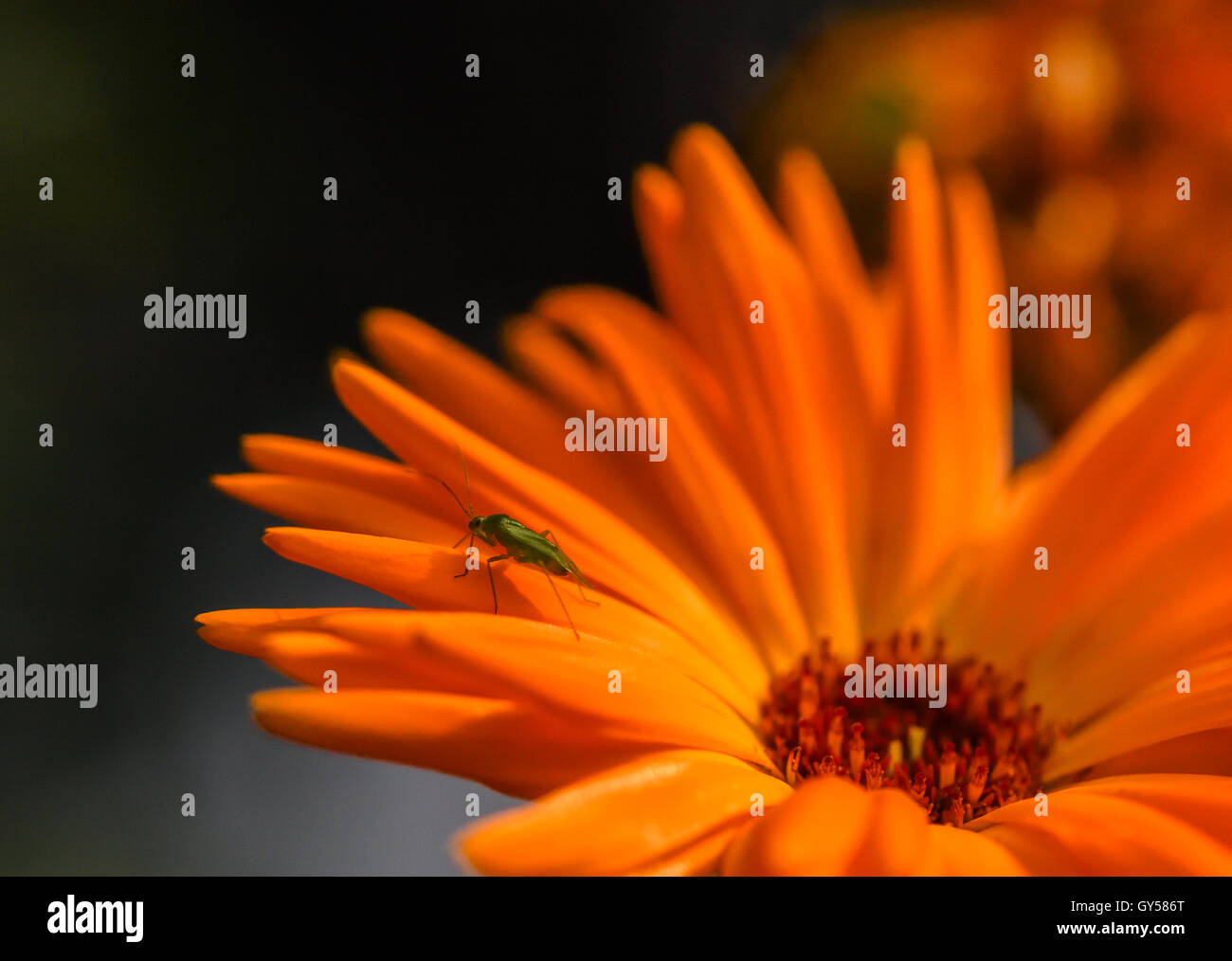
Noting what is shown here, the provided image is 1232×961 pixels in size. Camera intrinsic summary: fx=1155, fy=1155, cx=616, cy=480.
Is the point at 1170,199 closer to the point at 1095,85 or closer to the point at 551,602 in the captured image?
the point at 1095,85

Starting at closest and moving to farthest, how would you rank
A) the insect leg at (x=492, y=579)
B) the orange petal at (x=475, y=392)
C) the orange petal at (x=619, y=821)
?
the orange petal at (x=619, y=821) → the insect leg at (x=492, y=579) → the orange petal at (x=475, y=392)

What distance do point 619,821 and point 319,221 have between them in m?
0.39

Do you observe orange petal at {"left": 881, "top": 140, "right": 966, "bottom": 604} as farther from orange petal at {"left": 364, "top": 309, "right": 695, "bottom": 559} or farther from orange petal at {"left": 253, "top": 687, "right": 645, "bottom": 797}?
orange petal at {"left": 253, "top": 687, "right": 645, "bottom": 797}

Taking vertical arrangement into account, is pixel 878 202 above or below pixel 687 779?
above

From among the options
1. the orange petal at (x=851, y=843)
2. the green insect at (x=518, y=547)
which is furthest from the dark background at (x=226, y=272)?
the orange petal at (x=851, y=843)

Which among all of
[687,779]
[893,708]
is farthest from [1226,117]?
[687,779]

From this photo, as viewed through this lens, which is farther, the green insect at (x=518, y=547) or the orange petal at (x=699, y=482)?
the orange petal at (x=699, y=482)

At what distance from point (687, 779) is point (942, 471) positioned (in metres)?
0.28

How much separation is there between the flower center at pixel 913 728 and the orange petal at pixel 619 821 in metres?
0.10

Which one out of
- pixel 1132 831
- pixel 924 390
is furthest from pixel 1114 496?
pixel 1132 831

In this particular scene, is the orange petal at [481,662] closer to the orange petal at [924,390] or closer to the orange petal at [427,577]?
the orange petal at [427,577]

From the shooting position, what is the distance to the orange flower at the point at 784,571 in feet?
1.11
